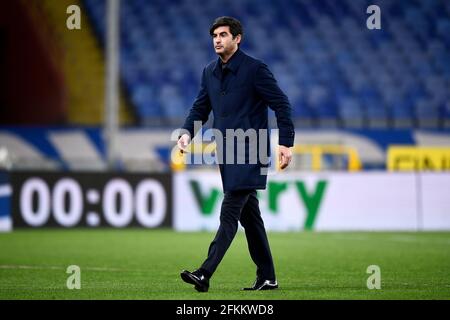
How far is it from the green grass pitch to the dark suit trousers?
0.24 meters

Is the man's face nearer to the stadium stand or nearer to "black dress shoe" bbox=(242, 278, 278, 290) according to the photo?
"black dress shoe" bbox=(242, 278, 278, 290)

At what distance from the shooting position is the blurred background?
52.7 ft

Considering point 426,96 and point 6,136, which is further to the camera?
point 426,96

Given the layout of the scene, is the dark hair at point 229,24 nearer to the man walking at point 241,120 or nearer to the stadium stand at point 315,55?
the man walking at point 241,120

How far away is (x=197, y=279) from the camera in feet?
22.5

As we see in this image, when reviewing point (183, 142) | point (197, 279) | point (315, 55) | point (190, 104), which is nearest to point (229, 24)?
point (183, 142)

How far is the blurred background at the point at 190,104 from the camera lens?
16.1m

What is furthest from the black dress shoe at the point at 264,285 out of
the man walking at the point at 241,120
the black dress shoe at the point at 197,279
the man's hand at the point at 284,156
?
the man's hand at the point at 284,156

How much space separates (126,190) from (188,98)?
6.02 m

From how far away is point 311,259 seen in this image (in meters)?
10.5

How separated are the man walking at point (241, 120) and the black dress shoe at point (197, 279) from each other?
16 centimetres

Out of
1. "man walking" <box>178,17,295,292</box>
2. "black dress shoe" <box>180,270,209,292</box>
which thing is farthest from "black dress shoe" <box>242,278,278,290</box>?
"black dress shoe" <box>180,270,209,292</box>
